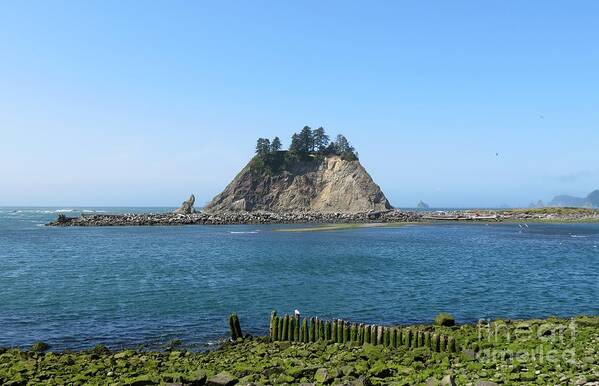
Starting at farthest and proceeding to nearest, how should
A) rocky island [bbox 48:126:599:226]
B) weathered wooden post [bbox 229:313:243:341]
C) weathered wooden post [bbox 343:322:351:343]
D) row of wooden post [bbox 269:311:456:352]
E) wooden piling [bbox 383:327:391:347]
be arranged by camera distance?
1. rocky island [bbox 48:126:599:226]
2. weathered wooden post [bbox 229:313:243:341]
3. weathered wooden post [bbox 343:322:351:343]
4. wooden piling [bbox 383:327:391:347]
5. row of wooden post [bbox 269:311:456:352]

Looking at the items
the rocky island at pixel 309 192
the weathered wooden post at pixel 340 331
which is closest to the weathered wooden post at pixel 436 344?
the weathered wooden post at pixel 340 331

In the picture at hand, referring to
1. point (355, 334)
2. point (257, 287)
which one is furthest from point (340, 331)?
point (257, 287)

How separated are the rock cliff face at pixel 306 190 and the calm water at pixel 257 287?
8559 centimetres

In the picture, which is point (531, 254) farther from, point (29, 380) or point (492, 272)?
point (29, 380)

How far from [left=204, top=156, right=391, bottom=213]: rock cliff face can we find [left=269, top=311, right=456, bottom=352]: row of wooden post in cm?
13170

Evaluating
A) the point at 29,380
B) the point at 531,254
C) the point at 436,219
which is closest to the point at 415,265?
the point at 531,254

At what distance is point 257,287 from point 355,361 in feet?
70.0

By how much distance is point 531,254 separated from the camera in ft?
201

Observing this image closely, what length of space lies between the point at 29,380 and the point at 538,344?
19.1 metres

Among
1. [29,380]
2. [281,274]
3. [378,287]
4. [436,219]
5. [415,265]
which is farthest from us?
[436,219]

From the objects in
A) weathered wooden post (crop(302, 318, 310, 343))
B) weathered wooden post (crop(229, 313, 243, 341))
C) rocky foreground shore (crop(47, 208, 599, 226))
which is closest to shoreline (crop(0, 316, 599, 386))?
weathered wooden post (crop(302, 318, 310, 343))

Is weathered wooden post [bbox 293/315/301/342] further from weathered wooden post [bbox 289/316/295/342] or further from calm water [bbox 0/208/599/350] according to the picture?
calm water [bbox 0/208/599/350]

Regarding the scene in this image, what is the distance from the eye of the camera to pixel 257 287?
129 ft

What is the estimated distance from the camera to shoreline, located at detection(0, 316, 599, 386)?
1572cm
